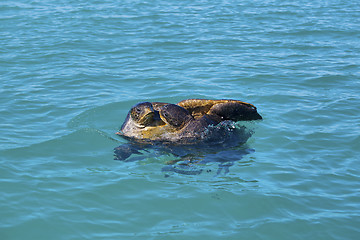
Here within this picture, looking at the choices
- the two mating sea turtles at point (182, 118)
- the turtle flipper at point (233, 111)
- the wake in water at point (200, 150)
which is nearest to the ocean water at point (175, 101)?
the wake in water at point (200, 150)

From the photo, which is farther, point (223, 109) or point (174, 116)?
point (223, 109)

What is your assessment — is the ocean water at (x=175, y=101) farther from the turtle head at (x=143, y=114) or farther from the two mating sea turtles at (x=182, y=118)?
the turtle head at (x=143, y=114)

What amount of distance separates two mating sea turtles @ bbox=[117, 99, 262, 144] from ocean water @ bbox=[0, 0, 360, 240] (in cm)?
28

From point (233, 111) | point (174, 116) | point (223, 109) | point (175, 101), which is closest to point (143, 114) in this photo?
point (174, 116)

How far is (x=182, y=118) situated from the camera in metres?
6.26

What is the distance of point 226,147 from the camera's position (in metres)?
6.26

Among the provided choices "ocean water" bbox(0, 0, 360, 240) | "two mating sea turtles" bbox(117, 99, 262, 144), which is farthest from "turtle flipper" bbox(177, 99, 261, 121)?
"ocean water" bbox(0, 0, 360, 240)

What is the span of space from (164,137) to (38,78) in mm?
4684

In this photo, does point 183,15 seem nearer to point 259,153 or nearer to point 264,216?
point 259,153

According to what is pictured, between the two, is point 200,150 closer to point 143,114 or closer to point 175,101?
point 143,114

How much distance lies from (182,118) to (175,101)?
2220 millimetres

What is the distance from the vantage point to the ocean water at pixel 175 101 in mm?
4969

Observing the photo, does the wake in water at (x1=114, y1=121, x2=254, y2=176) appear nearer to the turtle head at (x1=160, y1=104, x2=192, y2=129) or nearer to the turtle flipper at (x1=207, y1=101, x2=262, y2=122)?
the turtle flipper at (x1=207, y1=101, x2=262, y2=122)

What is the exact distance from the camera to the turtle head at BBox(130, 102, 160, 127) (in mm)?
6340
